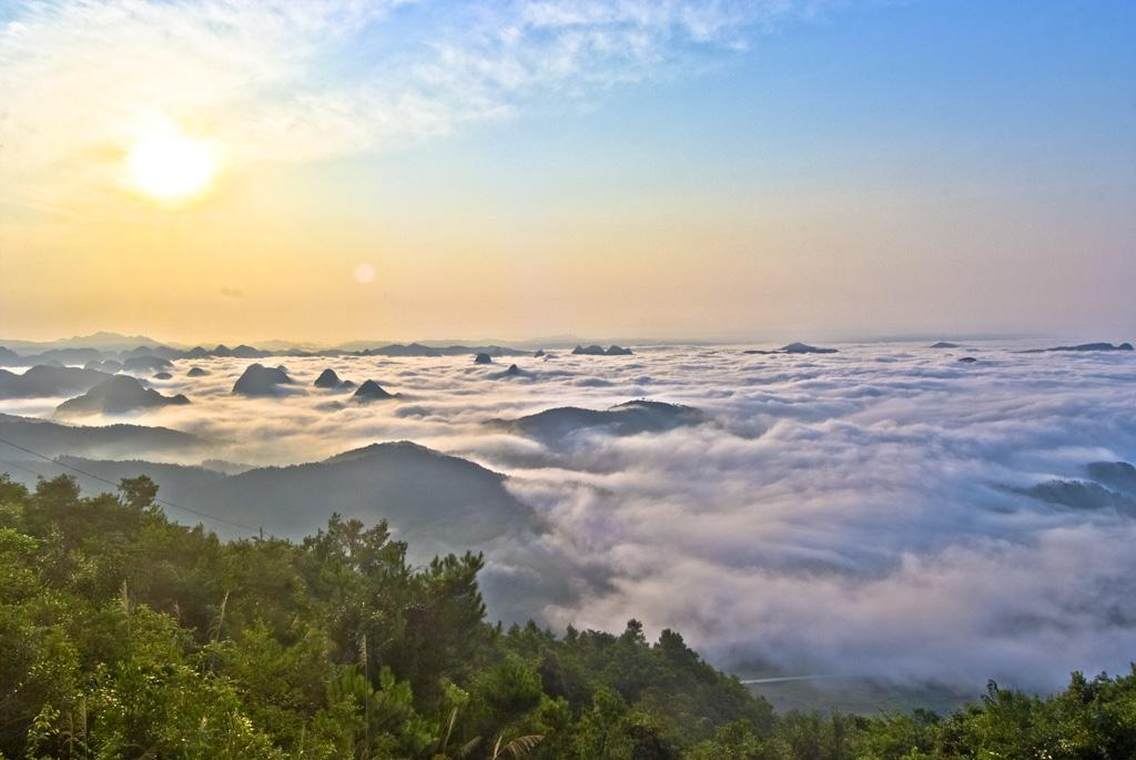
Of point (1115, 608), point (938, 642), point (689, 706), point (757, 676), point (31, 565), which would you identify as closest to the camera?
point (31, 565)

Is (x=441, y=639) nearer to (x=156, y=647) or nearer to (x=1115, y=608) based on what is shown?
(x=156, y=647)

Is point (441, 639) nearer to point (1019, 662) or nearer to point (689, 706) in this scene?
point (689, 706)

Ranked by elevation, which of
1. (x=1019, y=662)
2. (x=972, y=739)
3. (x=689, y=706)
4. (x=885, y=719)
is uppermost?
(x=972, y=739)

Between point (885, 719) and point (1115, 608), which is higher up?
point (885, 719)

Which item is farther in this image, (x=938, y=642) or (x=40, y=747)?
(x=938, y=642)

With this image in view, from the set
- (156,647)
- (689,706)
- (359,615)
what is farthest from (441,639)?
(689,706)

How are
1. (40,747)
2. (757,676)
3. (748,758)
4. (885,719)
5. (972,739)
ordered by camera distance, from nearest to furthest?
(40,747) → (972,739) → (748,758) → (885,719) → (757,676)

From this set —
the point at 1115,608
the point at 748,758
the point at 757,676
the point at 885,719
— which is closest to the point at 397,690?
the point at 748,758
